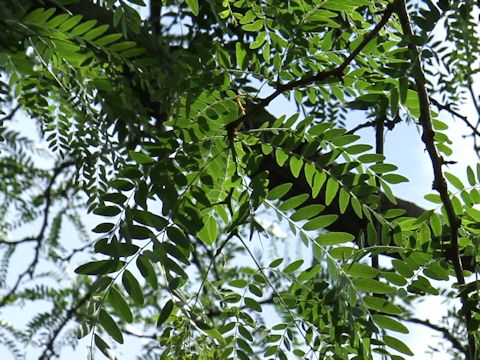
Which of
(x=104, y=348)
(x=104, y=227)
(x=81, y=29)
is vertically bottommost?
(x=104, y=348)

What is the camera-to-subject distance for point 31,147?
1.88 meters

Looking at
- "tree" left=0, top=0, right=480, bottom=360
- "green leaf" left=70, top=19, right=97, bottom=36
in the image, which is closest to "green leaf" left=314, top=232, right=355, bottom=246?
"tree" left=0, top=0, right=480, bottom=360

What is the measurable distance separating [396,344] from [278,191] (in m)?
0.16

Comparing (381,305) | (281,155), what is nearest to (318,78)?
(281,155)

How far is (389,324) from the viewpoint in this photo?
29.0 inches

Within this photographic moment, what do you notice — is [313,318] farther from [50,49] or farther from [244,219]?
[50,49]

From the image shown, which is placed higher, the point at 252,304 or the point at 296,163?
the point at 296,163

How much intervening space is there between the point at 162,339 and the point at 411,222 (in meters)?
0.24

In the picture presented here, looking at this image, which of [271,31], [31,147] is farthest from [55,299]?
[271,31]

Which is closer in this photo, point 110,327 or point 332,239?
point 110,327

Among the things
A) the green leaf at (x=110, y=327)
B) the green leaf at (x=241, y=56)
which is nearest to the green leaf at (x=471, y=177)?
the green leaf at (x=241, y=56)

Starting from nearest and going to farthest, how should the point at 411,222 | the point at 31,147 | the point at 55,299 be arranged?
1. the point at 411,222
2. the point at 31,147
3. the point at 55,299

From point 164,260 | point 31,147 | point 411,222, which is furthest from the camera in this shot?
point 31,147

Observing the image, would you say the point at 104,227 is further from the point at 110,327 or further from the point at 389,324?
the point at 389,324
